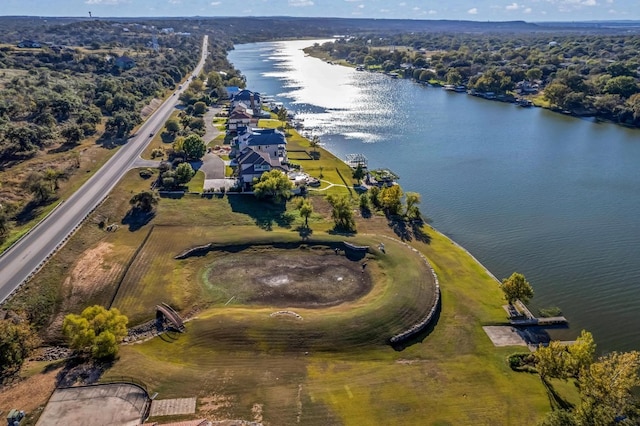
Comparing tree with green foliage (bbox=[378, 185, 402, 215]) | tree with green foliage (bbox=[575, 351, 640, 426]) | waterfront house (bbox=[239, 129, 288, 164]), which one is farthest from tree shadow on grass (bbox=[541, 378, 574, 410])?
waterfront house (bbox=[239, 129, 288, 164])

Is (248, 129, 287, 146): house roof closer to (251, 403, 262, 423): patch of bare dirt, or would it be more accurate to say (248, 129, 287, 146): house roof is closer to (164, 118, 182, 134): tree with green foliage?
(164, 118, 182, 134): tree with green foliage

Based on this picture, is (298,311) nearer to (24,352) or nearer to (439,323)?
(439,323)

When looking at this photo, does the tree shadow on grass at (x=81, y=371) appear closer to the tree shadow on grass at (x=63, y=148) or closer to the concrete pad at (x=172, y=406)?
the concrete pad at (x=172, y=406)

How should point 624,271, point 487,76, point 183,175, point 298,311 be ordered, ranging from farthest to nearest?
point 487,76, point 183,175, point 624,271, point 298,311

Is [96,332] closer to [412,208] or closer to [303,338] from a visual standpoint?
[303,338]

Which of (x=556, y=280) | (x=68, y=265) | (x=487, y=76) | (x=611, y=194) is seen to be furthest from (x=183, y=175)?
(x=487, y=76)

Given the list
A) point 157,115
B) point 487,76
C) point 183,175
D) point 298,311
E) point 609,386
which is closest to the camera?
point 609,386

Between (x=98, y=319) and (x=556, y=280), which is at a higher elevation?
(x=98, y=319)
